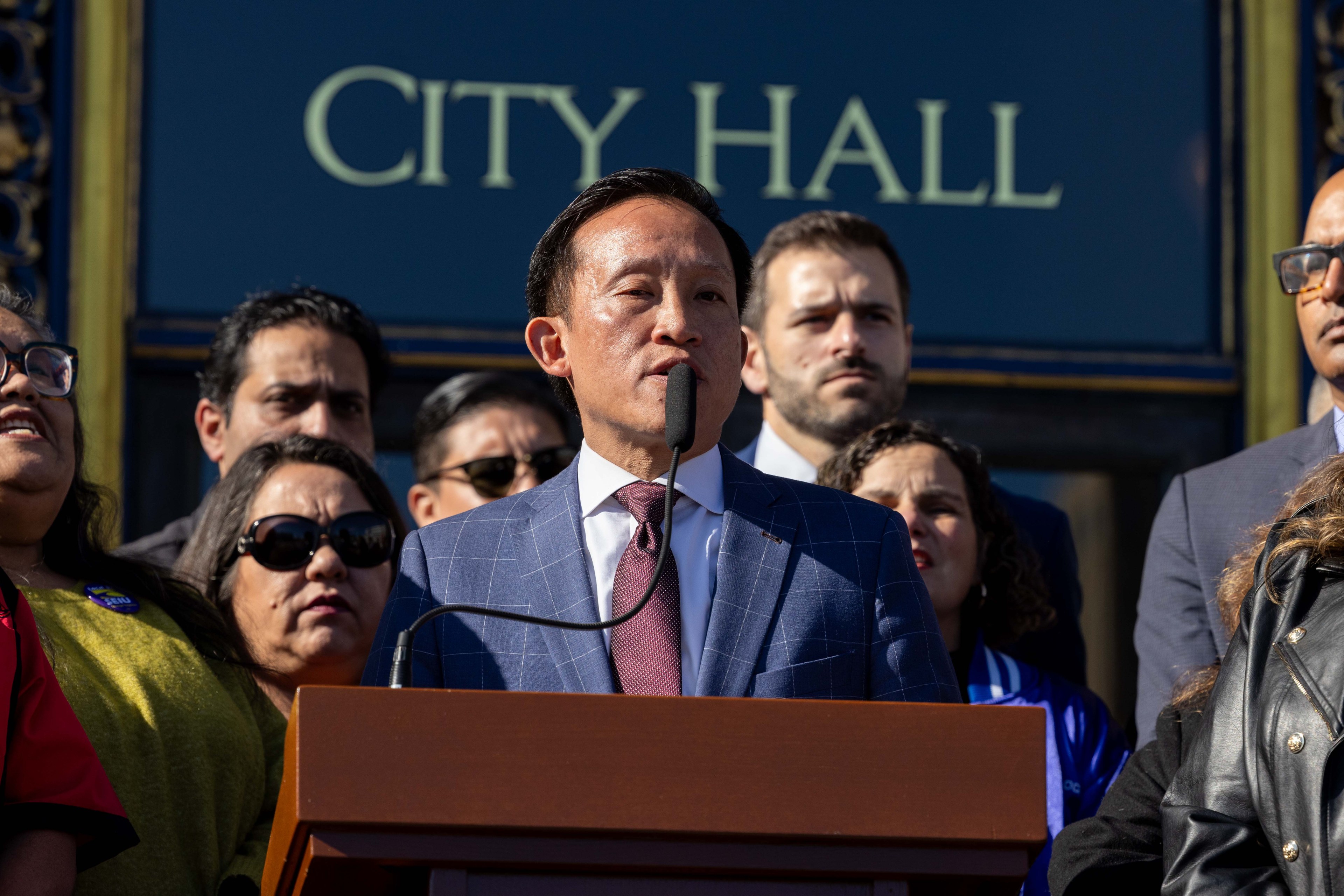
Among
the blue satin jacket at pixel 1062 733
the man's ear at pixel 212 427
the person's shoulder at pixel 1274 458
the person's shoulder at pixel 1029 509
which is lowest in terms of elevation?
the blue satin jacket at pixel 1062 733

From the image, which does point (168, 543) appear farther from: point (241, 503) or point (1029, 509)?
point (1029, 509)

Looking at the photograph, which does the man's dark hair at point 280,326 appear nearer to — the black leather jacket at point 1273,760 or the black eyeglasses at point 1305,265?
the black eyeglasses at point 1305,265

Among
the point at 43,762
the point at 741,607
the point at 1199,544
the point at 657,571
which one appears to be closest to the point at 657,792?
the point at 657,571

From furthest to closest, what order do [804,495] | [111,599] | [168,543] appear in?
[168,543] → [111,599] → [804,495]

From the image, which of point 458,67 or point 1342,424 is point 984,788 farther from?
point 458,67

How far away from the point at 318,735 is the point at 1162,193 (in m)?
4.09

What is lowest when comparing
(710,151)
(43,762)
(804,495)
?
(43,762)

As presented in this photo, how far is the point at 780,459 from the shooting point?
149 inches

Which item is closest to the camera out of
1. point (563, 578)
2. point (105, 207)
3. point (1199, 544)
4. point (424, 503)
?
point (563, 578)

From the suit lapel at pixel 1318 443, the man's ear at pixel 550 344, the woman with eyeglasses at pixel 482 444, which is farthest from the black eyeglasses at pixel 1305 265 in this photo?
the woman with eyeglasses at pixel 482 444

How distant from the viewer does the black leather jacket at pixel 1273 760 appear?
195 cm

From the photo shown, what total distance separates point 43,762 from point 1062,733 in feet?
5.76

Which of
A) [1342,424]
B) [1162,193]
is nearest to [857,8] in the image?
[1162,193]

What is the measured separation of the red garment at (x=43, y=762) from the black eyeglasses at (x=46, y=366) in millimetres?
531
